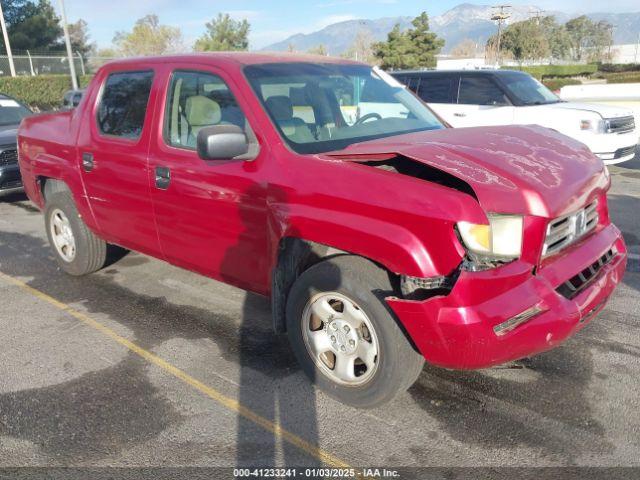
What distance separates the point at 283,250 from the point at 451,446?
1.36 metres

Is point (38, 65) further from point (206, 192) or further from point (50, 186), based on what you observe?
point (206, 192)

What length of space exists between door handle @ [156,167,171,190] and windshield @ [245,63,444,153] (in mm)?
850

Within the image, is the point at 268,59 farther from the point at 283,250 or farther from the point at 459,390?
the point at 459,390

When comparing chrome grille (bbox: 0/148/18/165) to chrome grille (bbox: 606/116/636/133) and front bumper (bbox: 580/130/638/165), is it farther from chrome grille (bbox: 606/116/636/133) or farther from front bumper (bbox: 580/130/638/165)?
chrome grille (bbox: 606/116/636/133)

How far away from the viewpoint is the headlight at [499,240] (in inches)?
103

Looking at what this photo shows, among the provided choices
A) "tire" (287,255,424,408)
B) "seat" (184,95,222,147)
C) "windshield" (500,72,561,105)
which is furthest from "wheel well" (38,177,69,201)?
"windshield" (500,72,561,105)

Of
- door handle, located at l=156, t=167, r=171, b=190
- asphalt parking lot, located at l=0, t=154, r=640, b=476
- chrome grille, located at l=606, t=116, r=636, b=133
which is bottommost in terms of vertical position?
asphalt parking lot, located at l=0, t=154, r=640, b=476

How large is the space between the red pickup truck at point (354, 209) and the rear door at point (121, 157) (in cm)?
2

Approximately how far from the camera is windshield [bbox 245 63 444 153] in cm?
343

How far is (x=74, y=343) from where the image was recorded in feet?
13.0

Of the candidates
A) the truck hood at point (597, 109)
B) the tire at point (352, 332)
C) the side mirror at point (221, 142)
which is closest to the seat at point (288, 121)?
the side mirror at point (221, 142)

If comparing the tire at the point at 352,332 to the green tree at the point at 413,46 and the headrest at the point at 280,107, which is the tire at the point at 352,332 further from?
the green tree at the point at 413,46

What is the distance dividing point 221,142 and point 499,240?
1.55 m

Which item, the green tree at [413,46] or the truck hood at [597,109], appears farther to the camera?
the green tree at [413,46]
